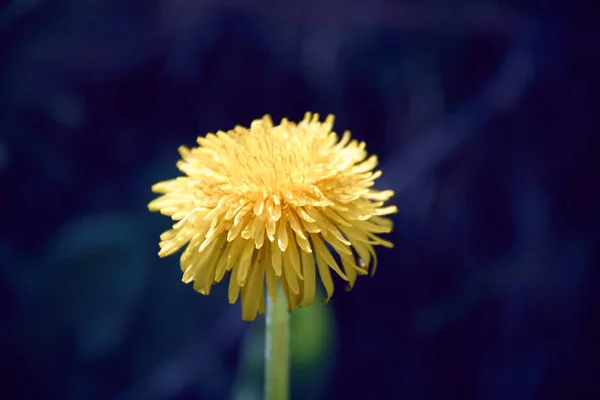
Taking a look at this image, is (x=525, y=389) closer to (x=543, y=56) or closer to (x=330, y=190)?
(x=543, y=56)

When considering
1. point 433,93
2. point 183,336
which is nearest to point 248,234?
point 183,336

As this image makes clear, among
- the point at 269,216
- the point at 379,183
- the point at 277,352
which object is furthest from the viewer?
the point at 379,183

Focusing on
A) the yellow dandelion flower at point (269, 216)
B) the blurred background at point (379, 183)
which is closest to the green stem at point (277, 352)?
the yellow dandelion flower at point (269, 216)

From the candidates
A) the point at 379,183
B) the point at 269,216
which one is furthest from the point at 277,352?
the point at 379,183

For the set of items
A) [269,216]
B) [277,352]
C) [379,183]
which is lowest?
[277,352]

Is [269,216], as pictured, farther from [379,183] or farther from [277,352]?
[379,183]
